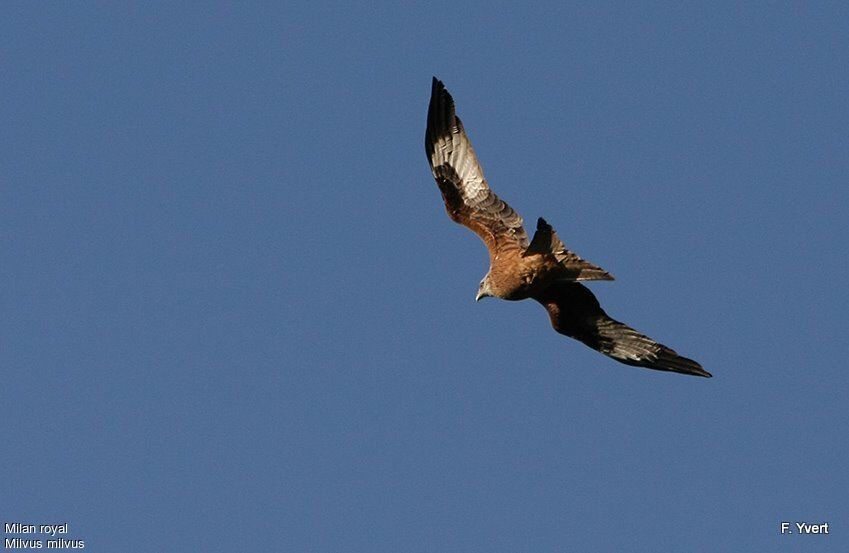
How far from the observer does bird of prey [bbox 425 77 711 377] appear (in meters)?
18.4

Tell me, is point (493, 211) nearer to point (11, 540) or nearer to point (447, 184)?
point (447, 184)

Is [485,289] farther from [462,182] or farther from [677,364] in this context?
[677,364]

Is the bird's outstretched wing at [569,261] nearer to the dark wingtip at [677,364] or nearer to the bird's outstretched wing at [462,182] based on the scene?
the bird's outstretched wing at [462,182]

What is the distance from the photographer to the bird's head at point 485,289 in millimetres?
19391

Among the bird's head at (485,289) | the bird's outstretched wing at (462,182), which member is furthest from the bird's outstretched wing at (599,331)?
the bird's outstretched wing at (462,182)

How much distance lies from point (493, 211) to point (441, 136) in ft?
5.50

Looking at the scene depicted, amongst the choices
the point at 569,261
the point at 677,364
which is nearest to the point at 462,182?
the point at 569,261

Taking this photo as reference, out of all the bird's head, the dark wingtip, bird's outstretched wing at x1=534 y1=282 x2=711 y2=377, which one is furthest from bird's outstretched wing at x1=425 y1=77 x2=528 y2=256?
the dark wingtip

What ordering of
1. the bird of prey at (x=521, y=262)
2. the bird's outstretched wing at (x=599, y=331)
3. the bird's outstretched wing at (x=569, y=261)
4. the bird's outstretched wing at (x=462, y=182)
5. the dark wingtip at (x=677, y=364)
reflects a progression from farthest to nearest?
the bird's outstretched wing at (x=462, y=182) < the bird's outstretched wing at (x=599, y=331) < the dark wingtip at (x=677, y=364) < the bird of prey at (x=521, y=262) < the bird's outstretched wing at (x=569, y=261)

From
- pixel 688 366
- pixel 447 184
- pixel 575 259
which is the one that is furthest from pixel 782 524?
pixel 447 184

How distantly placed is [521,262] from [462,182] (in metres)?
2.42

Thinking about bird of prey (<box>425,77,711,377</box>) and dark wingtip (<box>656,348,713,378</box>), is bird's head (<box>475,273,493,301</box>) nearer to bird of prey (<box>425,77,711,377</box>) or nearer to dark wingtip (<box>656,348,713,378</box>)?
bird of prey (<box>425,77,711,377</box>)

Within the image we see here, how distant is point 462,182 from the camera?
2066 cm

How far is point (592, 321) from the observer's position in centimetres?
1967
